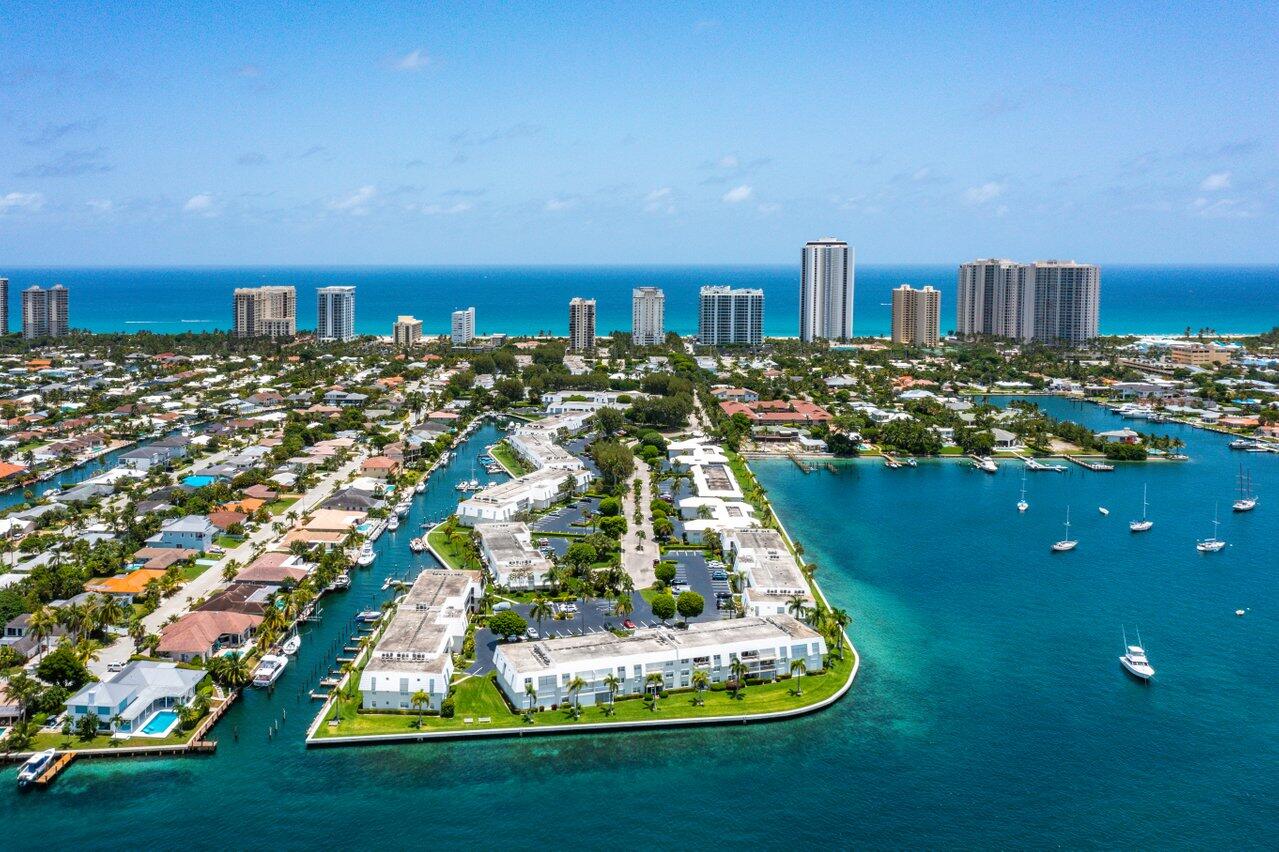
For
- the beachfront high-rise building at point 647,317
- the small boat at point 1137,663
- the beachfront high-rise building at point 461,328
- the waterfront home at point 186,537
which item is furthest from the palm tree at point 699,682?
the beachfront high-rise building at point 461,328

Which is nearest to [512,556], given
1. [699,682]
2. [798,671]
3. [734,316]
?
[699,682]

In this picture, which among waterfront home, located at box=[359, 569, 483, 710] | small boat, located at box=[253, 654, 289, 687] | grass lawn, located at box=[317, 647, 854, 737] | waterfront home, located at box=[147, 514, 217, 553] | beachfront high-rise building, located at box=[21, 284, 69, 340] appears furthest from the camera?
beachfront high-rise building, located at box=[21, 284, 69, 340]

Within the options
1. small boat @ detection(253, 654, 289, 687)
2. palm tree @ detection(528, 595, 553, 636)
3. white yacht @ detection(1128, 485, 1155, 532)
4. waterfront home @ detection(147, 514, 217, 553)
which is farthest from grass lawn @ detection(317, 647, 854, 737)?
white yacht @ detection(1128, 485, 1155, 532)

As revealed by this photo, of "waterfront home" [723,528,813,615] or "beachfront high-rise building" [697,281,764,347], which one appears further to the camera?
"beachfront high-rise building" [697,281,764,347]

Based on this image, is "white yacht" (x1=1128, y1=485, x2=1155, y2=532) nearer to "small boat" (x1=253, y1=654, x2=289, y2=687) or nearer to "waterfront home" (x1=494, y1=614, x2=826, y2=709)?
"waterfront home" (x1=494, y1=614, x2=826, y2=709)

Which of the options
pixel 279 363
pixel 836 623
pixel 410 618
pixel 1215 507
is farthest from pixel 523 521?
pixel 279 363

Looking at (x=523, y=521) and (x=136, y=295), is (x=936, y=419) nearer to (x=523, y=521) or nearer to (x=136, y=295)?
(x=523, y=521)
